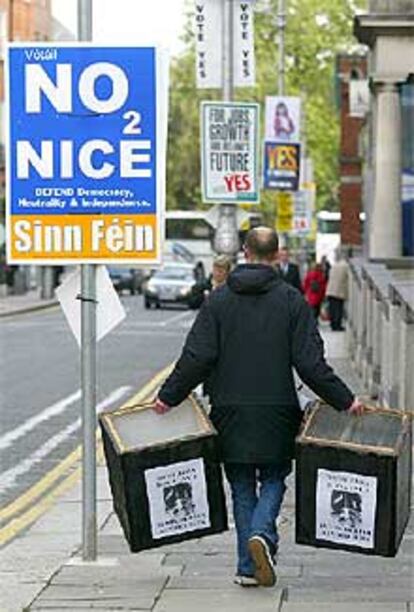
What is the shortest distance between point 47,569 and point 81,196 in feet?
6.56

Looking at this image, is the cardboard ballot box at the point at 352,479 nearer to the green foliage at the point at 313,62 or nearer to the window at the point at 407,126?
the window at the point at 407,126

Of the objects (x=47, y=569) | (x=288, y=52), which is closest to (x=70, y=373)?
(x=47, y=569)

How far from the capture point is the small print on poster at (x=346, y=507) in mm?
8516

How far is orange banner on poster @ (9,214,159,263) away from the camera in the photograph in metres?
9.39

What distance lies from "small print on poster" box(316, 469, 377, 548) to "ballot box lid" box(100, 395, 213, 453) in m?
0.70

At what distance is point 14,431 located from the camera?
58.8 ft

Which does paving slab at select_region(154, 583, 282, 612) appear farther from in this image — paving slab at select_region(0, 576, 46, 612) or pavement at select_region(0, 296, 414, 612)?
paving slab at select_region(0, 576, 46, 612)

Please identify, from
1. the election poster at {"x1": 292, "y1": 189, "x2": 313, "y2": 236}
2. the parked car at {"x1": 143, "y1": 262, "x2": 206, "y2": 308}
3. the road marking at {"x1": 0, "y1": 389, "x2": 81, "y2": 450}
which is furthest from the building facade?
the road marking at {"x1": 0, "y1": 389, "x2": 81, "y2": 450}

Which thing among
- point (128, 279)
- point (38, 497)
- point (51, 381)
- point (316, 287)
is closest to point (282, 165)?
point (316, 287)

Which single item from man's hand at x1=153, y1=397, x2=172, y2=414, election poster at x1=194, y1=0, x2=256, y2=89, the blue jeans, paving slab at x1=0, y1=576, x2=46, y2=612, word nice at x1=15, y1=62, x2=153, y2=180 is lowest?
paving slab at x1=0, y1=576, x2=46, y2=612

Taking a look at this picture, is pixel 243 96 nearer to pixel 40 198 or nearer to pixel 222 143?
pixel 222 143

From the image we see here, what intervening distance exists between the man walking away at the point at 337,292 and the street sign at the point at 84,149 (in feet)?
80.8

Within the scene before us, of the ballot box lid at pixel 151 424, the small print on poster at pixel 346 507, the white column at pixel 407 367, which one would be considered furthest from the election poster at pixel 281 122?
the small print on poster at pixel 346 507

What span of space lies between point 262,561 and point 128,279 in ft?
229
